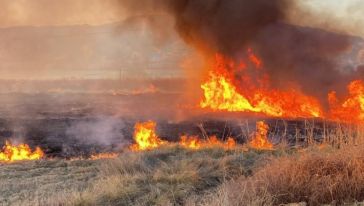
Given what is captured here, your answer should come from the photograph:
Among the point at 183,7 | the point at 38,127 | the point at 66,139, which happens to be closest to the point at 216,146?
the point at 66,139

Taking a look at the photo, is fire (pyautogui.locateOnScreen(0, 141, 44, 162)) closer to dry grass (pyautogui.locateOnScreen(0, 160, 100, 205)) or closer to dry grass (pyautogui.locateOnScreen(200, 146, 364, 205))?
dry grass (pyautogui.locateOnScreen(0, 160, 100, 205))

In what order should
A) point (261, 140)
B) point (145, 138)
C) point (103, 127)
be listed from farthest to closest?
point (103, 127)
point (145, 138)
point (261, 140)

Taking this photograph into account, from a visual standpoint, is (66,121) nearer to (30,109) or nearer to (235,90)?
(30,109)

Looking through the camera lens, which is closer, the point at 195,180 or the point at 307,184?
the point at 307,184

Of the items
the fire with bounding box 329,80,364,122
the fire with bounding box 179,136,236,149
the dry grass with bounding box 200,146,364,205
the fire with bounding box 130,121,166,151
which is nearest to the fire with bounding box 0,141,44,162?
the fire with bounding box 130,121,166,151

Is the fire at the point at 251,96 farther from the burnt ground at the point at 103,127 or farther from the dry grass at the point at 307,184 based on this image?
the dry grass at the point at 307,184

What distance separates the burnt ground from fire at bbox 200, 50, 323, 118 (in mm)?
1734

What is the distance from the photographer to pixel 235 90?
2295cm

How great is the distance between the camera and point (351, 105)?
1878cm

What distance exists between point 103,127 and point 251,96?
7.81m

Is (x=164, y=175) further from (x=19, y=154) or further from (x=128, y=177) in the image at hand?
(x=19, y=154)

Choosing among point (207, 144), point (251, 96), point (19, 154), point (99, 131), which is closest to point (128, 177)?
point (207, 144)

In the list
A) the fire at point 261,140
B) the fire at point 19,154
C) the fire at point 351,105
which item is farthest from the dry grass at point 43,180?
the fire at point 351,105

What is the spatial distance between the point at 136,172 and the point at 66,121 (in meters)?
12.1
